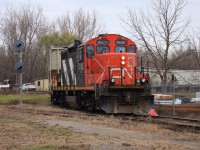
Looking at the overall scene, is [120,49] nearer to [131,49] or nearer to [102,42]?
[131,49]

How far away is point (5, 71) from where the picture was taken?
8088cm

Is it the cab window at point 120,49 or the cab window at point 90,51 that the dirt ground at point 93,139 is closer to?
the cab window at point 90,51

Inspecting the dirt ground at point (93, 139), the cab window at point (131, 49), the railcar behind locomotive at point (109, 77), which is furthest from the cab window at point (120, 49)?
the dirt ground at point (93, 139)

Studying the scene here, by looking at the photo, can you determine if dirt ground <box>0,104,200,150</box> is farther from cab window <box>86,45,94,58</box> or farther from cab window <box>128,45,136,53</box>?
cab window <box>128,45,136,53</box>

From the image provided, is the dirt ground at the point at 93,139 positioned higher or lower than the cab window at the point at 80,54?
lower

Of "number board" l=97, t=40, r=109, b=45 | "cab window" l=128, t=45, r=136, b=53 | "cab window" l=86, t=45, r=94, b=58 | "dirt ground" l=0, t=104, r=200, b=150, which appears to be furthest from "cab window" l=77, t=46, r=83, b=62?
"dirt ground" l=0, t=104, r=200, b=150

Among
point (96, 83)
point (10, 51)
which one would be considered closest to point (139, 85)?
point (96, 83)

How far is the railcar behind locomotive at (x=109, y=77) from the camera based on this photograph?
17141mm

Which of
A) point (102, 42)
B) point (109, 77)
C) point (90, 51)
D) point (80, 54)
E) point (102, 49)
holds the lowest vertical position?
point (109, 77)

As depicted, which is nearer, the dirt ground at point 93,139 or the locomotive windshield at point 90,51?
the dirt ground at point 93,139

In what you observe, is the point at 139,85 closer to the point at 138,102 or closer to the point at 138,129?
the point at 138,102

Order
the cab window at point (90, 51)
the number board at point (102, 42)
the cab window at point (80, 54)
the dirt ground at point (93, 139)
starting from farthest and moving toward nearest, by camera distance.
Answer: the cab window at point (80, 54) < the number board at point (102, 42) < the cab window at point (90, 51) < the dirt ground at point (93, 139)

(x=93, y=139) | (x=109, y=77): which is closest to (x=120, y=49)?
(x=109, y=77)

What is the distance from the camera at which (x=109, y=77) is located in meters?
17.4
